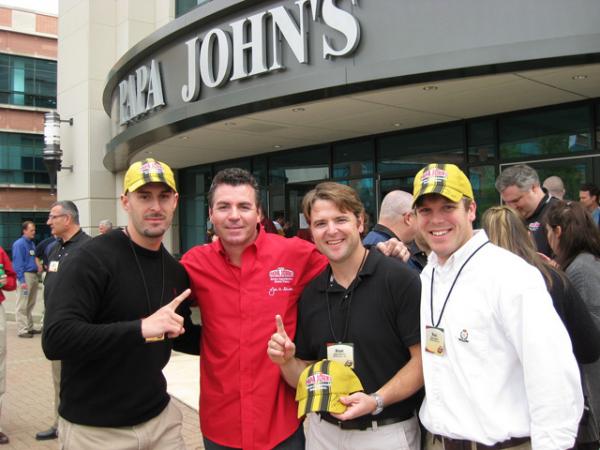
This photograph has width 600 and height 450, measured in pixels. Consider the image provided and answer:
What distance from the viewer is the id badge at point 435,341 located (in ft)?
7.44

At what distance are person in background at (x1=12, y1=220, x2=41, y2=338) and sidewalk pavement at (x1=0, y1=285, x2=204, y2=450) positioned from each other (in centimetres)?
131

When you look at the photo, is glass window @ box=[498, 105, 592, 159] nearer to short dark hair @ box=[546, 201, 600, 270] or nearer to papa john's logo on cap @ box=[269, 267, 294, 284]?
short dark hair @ box=[546, 201, 600, 270]

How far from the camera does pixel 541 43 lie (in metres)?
6.50

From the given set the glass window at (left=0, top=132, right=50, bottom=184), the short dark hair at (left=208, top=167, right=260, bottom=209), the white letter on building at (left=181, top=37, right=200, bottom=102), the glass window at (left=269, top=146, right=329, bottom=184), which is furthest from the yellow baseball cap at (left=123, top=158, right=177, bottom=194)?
the glass window at (left=0, top=132, right=50, bottom=184)

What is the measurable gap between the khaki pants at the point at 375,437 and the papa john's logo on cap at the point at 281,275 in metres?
0.73

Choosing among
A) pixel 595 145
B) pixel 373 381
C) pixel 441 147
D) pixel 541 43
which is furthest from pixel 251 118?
pixel 373 381

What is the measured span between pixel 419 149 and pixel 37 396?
300 inches

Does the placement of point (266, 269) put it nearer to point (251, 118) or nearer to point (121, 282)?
point (121, 282)

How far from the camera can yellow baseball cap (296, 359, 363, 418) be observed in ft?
7.84

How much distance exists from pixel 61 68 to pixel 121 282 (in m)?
17.5

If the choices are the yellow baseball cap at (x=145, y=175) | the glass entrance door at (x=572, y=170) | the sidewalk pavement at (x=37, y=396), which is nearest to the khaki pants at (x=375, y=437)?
the yellow baseball cap at (x=145, y=175)

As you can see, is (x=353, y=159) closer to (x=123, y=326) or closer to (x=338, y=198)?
(x=338, y=198)

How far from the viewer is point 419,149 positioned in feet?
35.2

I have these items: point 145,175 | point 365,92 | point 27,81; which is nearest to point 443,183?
point 145,175
